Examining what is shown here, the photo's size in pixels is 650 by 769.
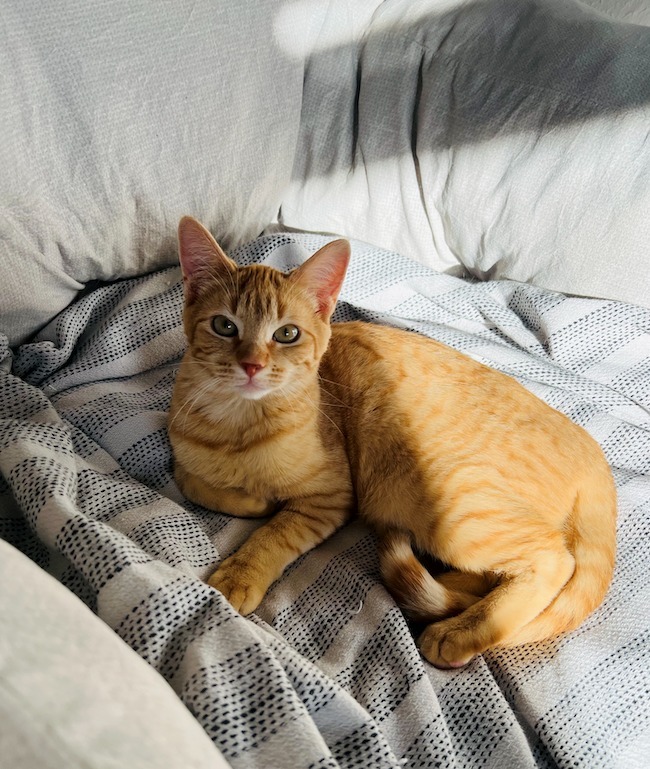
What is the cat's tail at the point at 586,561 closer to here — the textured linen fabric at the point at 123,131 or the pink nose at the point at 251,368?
the pink nose at the point at 251,368

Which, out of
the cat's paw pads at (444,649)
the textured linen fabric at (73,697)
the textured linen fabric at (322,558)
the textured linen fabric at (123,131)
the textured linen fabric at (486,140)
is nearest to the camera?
the textured linen fabric at (73,697)

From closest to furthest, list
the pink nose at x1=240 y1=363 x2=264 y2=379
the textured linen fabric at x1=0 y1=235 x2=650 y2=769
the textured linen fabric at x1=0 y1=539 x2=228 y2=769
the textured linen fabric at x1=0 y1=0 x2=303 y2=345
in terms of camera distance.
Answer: the textured linen fabric at x1=0 y1=539 x2=228 y2=769, the textured linen fabric at x1=0 y1=235 x2=650 y2=769, the pink nose at x1=240 y1=363 x2=264 y2=379, the textured linen fabric at x1=0 y1=0 x2=303 y2=345

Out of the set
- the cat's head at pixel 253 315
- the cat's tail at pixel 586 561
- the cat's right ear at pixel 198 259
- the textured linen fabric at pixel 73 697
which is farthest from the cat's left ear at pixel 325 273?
the textured linen fabric at pixel 73 697

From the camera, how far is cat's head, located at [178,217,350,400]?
1.30m

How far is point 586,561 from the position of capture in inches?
48.6

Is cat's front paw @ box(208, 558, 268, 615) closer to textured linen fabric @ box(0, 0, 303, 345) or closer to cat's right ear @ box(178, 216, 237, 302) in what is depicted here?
cat's right ear @ box(178, 216, 237, 302)

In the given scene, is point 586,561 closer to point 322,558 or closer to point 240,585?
point 322,558

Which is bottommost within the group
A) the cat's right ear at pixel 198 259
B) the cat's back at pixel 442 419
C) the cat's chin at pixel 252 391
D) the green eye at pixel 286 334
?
the cat's back at pixel 442 419

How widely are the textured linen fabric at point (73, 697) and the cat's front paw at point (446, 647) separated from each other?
54cm

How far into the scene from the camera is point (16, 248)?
146 centimetres

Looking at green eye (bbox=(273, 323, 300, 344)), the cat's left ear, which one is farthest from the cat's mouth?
the cat's left ear

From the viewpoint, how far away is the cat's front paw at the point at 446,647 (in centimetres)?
112

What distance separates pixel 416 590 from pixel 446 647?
3.9 inches

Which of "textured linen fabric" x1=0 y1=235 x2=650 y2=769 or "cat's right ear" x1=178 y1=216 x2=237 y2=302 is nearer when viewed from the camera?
"textured linen fabric" x1=0 y1=235 x2=650 y2=769
